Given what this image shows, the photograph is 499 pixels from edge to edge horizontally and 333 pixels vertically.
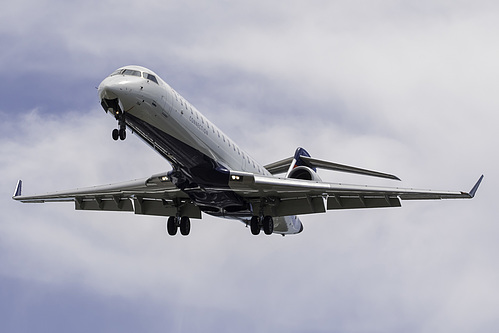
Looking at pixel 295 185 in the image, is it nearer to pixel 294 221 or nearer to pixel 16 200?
pixel 294 221

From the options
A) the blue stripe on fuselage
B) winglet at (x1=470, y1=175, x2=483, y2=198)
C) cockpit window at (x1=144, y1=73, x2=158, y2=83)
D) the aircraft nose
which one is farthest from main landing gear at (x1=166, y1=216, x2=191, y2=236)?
winglet at (x1=470, y1=175, x2=483, y2=198)

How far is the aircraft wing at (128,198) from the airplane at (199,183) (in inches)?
1.7

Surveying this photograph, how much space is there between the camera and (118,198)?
35.1m

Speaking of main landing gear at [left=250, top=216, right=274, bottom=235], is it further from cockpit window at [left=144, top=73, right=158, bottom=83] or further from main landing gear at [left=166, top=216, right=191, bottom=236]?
cockpit window at [left=144, top=73, right=158, bottom=83]

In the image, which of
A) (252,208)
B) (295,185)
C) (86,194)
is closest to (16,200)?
(86,194)

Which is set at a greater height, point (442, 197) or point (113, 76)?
point (113, 76)

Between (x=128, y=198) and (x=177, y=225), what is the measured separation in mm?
3145

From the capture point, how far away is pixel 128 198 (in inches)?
1382

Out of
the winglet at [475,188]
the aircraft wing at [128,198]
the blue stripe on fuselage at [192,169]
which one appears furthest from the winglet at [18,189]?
the winglet at [475,188]

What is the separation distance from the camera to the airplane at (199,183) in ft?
83.8

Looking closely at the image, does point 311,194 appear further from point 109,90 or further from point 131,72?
point 109,90

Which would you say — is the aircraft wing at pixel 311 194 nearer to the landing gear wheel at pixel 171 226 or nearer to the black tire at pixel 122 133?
the landing gear wheel at pixel 171 226

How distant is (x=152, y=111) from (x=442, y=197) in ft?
37.9

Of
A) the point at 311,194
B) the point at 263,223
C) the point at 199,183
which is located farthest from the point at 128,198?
the point at 311,194
